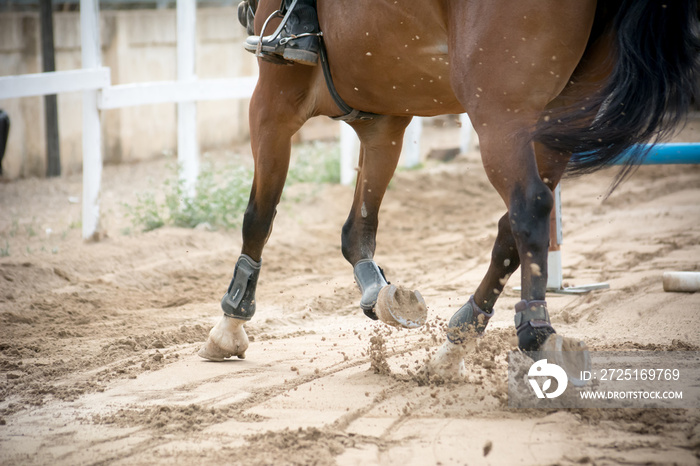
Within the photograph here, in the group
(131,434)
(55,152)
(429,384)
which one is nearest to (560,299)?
(429,384)

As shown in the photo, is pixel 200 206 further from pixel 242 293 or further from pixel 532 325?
pixel 532 325

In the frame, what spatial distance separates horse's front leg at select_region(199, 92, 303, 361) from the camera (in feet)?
11.6

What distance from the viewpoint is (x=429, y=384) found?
3014 millimetres

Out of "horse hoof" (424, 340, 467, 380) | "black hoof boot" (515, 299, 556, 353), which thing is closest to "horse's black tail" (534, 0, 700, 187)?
"black hoof boot" (515, 299, 556, 353)

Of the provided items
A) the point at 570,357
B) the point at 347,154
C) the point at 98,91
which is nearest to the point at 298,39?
the point at 570,357

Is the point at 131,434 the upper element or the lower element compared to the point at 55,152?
lower

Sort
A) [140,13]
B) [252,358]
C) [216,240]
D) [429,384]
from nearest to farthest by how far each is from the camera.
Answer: [429,384], [252,358], [216,240], [140,13]

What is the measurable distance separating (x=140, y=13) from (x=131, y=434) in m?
7.99

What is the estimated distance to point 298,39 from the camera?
3.15 meters

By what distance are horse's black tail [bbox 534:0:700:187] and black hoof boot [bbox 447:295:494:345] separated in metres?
0.78

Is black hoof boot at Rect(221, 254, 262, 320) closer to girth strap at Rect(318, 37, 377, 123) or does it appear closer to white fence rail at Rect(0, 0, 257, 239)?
girth strap at Rect(318, 37, 377, 123)

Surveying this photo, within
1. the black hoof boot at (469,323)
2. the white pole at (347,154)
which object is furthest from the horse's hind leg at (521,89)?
the white pole at (347,154)

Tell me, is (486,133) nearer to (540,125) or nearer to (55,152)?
(540,125)

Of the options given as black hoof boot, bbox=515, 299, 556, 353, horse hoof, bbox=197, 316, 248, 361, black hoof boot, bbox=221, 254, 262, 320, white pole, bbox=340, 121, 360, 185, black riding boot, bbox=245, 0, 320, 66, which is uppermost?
black riding boot, bbox=245, 0, 320, 66
